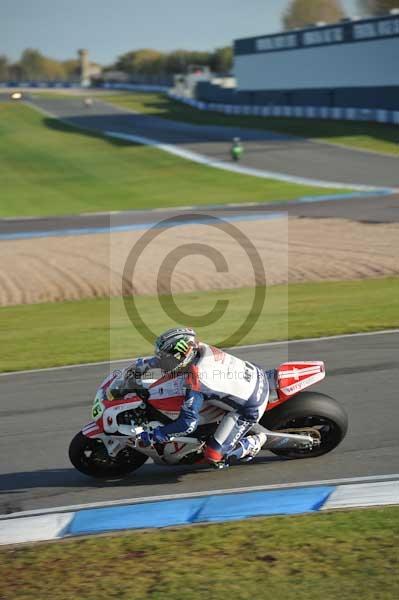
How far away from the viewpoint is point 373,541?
23.9 ft

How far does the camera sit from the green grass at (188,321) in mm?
15750

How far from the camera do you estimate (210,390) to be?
893cm

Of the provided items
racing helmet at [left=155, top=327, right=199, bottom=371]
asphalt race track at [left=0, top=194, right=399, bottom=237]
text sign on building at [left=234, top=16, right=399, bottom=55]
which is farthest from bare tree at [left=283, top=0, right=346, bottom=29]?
racing helmet at [left=155, top=327, right=199, bottom=371]

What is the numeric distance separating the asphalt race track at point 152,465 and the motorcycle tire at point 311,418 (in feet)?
0.62

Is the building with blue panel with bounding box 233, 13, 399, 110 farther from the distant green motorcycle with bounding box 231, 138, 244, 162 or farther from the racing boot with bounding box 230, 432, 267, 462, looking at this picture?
the racing boot with bounding box 230, 432, 267, 462

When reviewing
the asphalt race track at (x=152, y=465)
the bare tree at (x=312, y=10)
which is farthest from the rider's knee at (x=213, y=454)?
the bare tree at (x=312, y=10)

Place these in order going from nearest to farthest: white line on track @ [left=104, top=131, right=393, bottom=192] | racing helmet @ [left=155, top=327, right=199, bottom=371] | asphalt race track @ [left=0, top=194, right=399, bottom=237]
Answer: racing helmet @ [left=155, top=327, right=199, bottom=371] < asphalt race track @ [left=0, top=194, right=399, bottom=237] < white line on track @ [left=104, top=131, right=393, bottom=192]

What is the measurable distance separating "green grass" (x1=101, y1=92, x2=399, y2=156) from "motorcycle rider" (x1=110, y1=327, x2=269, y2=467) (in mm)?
40578

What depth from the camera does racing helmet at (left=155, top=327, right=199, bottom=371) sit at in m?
8.65

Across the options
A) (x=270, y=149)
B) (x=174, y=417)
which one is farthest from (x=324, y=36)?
(x=174, y=417)

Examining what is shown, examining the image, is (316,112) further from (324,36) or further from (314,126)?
(324,36)

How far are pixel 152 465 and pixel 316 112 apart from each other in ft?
199

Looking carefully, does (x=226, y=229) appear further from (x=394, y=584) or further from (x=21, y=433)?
(x=394, y=584)

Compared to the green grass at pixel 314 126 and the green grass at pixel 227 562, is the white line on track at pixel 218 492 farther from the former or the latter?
the green grass at pixel 314 126
